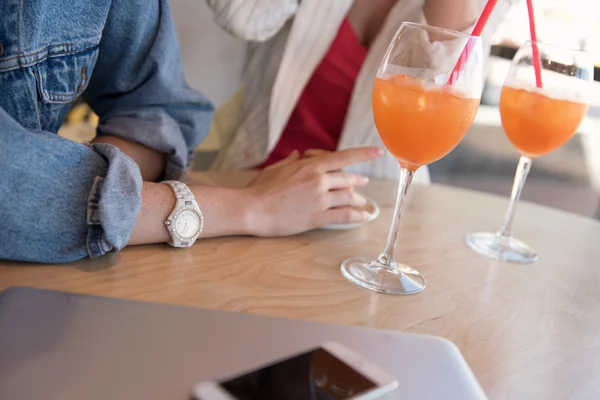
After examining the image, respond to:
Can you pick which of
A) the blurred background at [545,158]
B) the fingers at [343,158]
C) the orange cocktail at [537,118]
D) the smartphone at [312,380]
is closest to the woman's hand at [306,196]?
the fingers at [343,158]

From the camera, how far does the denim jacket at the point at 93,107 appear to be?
59 centimetres

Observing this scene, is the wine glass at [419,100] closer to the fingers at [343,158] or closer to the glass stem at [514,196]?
the fingers at [343,158]

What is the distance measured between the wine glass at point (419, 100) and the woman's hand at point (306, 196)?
0.34ft

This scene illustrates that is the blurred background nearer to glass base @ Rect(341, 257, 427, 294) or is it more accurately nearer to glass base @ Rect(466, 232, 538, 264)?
glass base @ Rect(466, 232, 538, 264)

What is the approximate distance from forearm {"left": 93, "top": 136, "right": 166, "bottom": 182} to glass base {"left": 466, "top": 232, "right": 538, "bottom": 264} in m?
0.48

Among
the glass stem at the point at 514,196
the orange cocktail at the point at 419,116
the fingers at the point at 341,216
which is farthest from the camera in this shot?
the glass stem at the point at 514,196

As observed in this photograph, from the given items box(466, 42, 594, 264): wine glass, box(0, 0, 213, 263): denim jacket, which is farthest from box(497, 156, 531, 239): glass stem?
box(0, 0, 213, 263): denim jacket

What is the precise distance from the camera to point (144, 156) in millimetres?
918

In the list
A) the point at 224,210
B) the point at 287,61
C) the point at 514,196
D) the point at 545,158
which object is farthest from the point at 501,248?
the point at 545,158

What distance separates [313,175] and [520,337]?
1.14 feet

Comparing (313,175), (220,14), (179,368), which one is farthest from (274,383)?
(220,14)

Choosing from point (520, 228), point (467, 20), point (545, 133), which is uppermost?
point (467, 20)

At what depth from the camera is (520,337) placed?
2.05ft

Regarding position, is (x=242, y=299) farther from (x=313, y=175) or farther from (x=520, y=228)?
(x=520, y=228)
